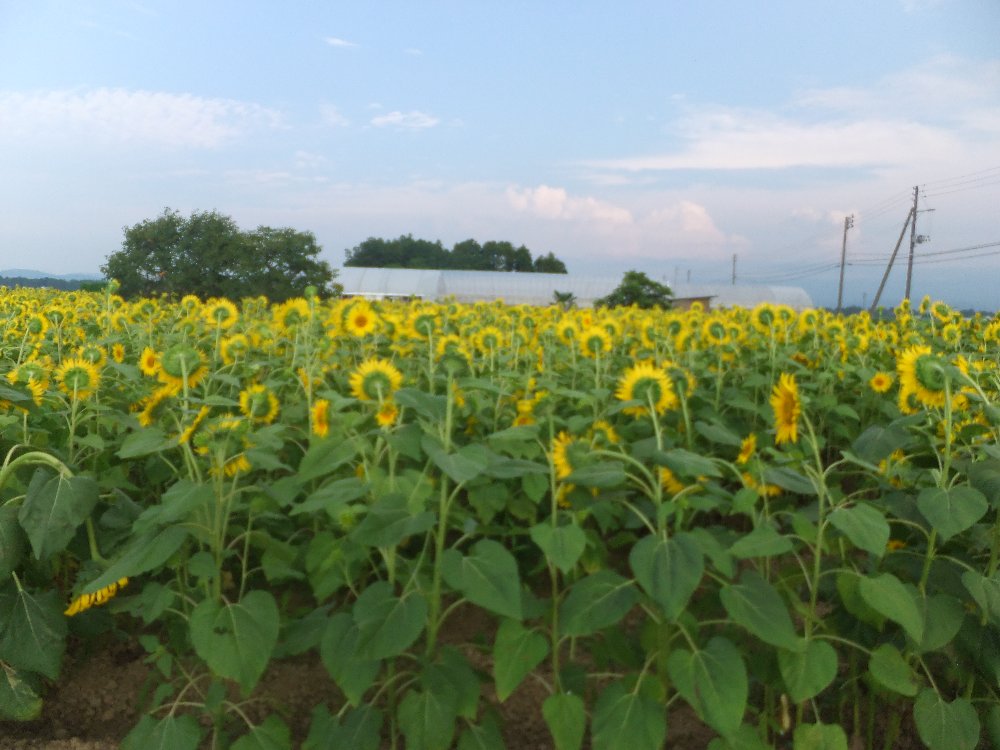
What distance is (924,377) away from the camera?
2170 mm

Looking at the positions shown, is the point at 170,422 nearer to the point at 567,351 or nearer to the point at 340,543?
the point at 340,543

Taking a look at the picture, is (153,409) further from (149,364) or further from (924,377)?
(924,377)

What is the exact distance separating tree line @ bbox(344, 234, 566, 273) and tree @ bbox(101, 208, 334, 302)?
23849 mm

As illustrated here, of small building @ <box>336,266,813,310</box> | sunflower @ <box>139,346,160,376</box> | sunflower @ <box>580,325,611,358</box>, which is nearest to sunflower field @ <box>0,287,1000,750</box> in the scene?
sunflower @ <box>139,346,160,376</box>

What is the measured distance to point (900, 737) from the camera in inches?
102

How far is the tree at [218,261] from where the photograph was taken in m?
30.4

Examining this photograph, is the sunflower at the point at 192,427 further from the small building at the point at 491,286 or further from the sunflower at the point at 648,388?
the small building at the point at 491,286

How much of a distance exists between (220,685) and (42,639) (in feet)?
1.64

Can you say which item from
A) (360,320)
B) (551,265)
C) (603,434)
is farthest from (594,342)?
(551,265)

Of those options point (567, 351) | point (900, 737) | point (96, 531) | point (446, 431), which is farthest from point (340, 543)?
point (567, 351)

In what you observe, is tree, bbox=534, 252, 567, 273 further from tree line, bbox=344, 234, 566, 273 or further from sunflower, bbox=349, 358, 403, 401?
sunflower, bbox=349, 358, 403, 401

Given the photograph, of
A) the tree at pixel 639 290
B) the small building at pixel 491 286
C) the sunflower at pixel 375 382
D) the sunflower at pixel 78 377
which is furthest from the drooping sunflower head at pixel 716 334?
the small building at pixel 491 286

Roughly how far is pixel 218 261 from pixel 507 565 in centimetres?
3212

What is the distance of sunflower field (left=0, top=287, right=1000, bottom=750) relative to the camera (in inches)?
74.6
